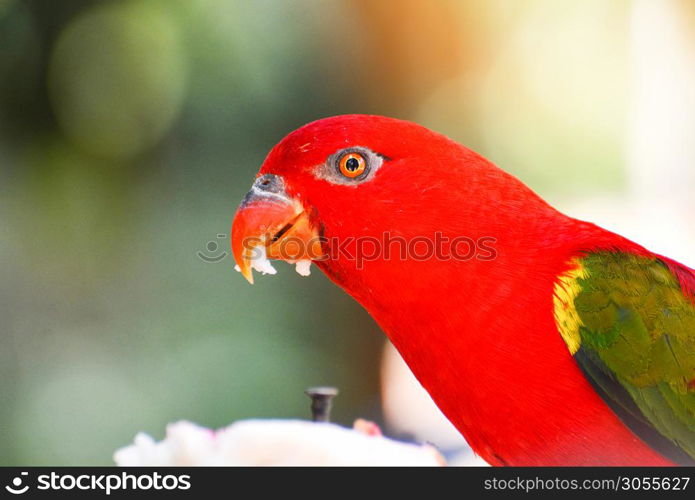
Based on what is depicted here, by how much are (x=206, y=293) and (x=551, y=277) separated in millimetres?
656

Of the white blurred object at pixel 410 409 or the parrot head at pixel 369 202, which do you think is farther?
the white blurred object at pixel 410 409

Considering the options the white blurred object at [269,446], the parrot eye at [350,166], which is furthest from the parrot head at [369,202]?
the white blurred object at [269,446]

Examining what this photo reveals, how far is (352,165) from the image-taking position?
831 millimetres

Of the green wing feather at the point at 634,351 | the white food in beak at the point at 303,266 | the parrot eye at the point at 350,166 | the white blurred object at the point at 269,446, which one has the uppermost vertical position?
the parrot eye at the point at 350,166

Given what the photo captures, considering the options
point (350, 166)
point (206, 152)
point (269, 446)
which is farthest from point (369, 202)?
point (206, 152)

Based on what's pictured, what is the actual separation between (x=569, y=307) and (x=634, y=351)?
0.09 m

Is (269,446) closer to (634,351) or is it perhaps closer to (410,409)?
(634,351)

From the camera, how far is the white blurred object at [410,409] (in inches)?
41.6

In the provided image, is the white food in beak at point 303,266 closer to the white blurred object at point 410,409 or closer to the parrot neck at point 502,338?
the parrot neck at point 502,338

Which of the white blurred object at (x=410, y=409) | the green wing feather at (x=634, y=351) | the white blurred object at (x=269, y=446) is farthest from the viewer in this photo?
the white blurred object at (x=410, y=409)

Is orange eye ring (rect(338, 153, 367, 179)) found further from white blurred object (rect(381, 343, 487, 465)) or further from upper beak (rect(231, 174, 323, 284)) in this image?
white blurred object (rect(381, 343, 487, 465))

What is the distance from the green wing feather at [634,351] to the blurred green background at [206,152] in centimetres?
36
